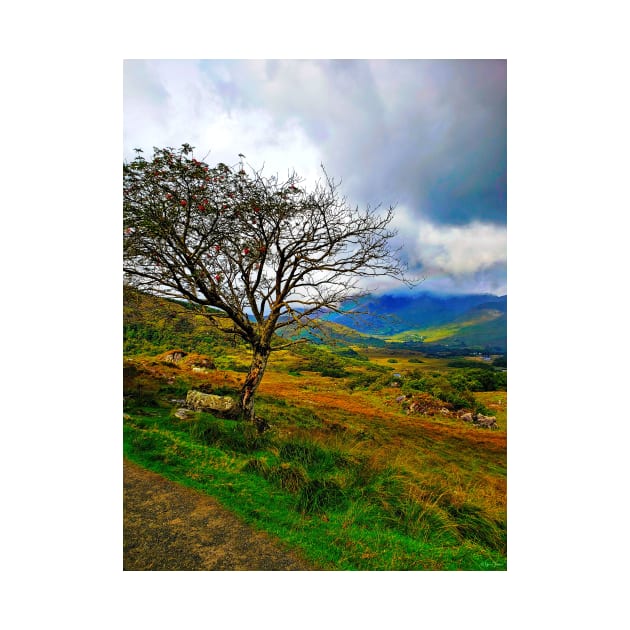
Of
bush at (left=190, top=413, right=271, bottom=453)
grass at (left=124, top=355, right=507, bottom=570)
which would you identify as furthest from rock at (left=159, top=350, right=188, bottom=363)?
bush at (left=190, top=413, right=271, bottom=453)

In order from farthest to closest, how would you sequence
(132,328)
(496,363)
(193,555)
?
(132,328) < (496,363) < (193,555)

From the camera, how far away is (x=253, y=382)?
4035 millimetres

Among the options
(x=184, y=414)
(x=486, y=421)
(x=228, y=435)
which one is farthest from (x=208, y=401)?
(x=486, y=421)

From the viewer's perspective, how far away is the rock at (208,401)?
391 centimetres

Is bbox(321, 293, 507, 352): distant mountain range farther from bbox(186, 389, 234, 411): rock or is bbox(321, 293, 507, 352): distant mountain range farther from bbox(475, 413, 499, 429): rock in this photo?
bbox(186, 389, 234, 411): rock

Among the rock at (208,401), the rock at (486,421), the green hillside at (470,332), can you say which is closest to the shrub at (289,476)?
the rock at (208,401)

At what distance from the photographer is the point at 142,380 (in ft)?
13.0

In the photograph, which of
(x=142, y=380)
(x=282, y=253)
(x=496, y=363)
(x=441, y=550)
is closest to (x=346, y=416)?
(x=441, y=550)

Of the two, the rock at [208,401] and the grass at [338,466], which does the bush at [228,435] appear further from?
the rock at [208,401]

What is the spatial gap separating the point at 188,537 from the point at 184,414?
5.23ft

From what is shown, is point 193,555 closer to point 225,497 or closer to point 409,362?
point 225,497

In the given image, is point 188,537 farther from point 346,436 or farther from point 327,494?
point 346,436

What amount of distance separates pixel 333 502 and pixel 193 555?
140cm

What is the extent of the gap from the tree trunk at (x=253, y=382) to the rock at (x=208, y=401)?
193mm
